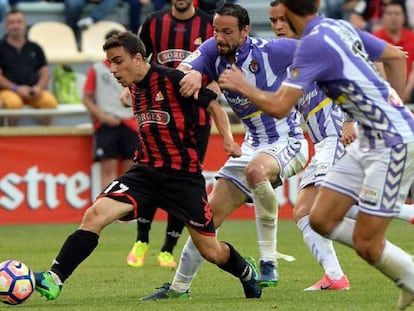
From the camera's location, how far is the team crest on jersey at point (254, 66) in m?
9.39

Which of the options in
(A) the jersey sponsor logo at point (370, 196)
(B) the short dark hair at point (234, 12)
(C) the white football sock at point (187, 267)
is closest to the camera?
(A) the jersey sponsor logo at point (370, 196)

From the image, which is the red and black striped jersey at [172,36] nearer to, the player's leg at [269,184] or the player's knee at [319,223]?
the player's leg at [269,184]

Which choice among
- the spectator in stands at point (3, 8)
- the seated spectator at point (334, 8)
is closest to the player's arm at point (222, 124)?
the spectator in stands at point (3, 8)

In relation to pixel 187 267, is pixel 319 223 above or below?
above

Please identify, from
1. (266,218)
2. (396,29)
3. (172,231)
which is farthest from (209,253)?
(396,29)

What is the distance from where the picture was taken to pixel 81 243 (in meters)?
8.20

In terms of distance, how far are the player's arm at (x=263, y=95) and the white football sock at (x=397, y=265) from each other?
1063 mm

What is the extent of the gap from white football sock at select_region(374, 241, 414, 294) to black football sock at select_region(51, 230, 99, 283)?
2014mm

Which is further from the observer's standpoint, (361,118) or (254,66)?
(254,66)

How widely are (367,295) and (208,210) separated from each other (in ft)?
4.29

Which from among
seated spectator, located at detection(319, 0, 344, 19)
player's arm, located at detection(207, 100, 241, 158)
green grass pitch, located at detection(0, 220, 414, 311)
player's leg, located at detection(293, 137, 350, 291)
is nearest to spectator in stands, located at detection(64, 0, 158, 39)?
seated spectator, located at detection(319, 0, 344, 19)

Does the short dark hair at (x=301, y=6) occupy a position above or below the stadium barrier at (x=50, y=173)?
above

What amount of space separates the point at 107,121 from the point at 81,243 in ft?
24.3

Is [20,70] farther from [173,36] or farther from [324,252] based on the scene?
[324,252]
